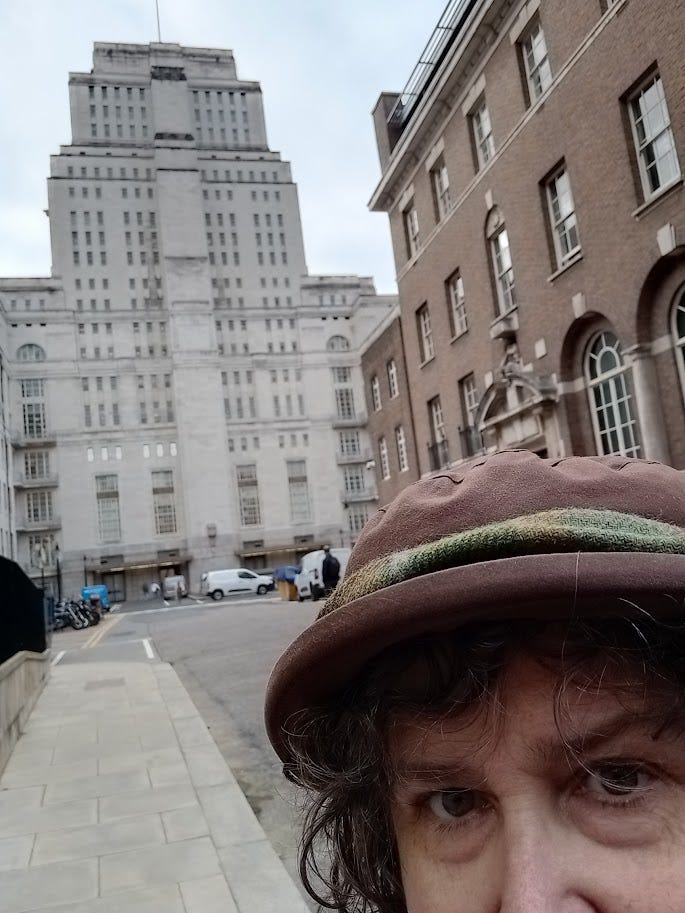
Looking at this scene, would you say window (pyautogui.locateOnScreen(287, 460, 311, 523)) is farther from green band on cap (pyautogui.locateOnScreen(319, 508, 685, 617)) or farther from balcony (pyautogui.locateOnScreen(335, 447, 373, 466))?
green band on cap (pyautogui.locateOnScreen(319, 508, 685, 617))

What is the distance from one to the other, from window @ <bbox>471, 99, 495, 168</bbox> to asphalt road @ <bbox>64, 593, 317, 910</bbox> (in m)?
12.2

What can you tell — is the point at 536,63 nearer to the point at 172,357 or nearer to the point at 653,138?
the point at 653,138

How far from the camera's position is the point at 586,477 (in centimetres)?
115

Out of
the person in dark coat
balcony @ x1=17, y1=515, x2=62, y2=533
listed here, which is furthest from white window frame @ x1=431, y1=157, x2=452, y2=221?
balcony @ x1=17, y1=515, x2=62, y2=533

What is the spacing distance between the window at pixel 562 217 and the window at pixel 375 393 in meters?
12.4

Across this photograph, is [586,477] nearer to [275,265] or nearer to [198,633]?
[198,633]

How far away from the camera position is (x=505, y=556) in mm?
1052

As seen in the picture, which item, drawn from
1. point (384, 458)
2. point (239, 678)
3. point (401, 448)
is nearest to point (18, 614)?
point (239, 678)

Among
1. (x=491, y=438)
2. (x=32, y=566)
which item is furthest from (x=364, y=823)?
(x=32, y=566)

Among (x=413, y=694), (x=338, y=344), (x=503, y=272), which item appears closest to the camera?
(x=413, y=694)

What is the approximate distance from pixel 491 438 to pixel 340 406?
57346 millimetres

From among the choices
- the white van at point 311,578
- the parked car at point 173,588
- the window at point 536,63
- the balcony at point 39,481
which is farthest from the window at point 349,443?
the window at point 536,63

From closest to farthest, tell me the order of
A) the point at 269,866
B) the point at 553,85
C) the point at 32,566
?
the point at 269,866 → the point at 553,85 → the point at 32,566

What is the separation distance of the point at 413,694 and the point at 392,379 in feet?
82.4
